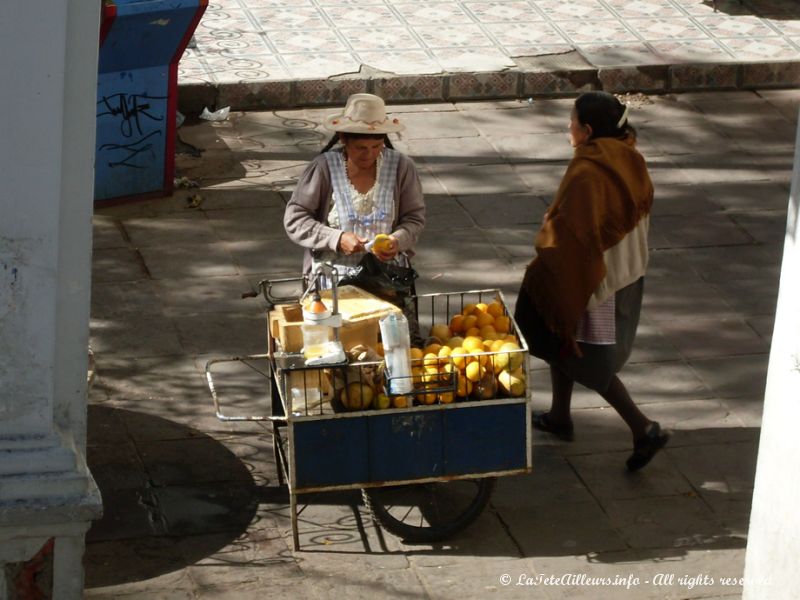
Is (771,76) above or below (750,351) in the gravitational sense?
above

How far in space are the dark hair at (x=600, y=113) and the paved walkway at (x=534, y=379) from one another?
1.49m

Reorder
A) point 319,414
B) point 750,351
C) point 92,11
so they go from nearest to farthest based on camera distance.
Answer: point 92,11 → point 319,414 → point 750,351

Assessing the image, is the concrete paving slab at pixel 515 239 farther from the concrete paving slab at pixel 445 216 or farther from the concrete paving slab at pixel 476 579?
the concrete paving slab at pixel 476 579

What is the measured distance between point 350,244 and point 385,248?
15 cm

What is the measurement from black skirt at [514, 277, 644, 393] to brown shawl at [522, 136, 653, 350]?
0.16 m

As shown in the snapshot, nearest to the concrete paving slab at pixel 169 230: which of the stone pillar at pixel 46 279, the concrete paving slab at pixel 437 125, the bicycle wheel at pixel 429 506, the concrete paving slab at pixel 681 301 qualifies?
the concrete paving slab at pixel 437 125

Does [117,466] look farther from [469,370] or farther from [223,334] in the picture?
[469,370]

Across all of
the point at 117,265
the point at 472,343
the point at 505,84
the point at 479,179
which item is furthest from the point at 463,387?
the point at 505,84

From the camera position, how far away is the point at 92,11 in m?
4.59

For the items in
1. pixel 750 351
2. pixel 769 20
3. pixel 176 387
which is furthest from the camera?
pixel 769 20

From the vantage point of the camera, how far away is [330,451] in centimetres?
587

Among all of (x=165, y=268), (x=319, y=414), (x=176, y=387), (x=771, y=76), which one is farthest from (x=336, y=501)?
(x=771, y=76)

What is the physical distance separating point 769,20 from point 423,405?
26.2 feet

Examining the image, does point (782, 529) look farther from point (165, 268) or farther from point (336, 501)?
point (165, 268)
